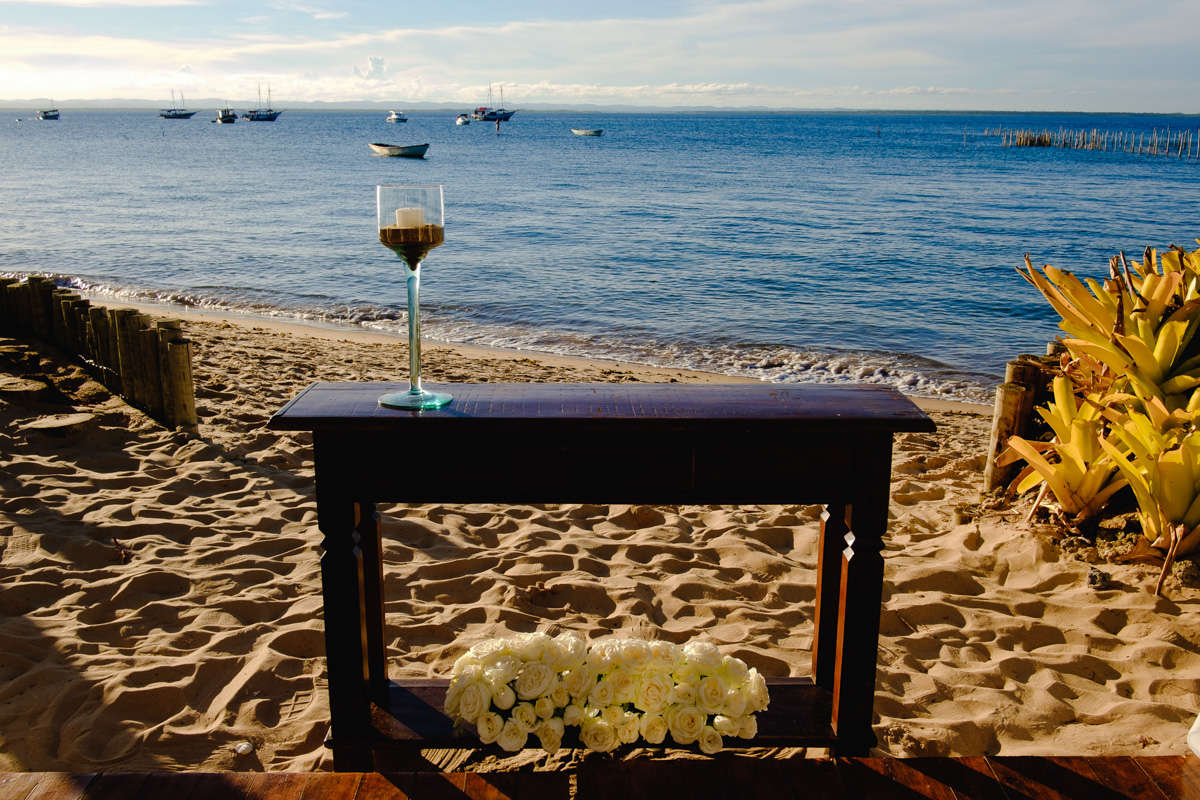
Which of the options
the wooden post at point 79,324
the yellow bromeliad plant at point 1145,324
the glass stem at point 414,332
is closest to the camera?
the glass stem at point 414,332

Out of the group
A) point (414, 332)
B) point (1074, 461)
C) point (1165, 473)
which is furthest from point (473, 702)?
point (1074, 461)

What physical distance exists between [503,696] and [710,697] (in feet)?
1.67

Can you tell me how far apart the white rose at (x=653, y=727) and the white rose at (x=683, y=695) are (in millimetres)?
57

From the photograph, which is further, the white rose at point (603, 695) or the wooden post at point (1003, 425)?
the wooden post at point (1003, 425)

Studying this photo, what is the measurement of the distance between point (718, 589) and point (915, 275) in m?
14.0

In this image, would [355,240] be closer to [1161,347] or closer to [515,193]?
[515,193]

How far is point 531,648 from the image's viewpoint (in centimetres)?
212

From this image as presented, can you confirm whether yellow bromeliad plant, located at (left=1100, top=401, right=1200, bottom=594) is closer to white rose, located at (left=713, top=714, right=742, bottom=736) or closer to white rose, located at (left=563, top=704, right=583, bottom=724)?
white rose, located at (left=713, top=714, right=742, bottom=736)

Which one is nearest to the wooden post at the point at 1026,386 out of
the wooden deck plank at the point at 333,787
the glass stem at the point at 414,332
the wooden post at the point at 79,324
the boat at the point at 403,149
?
the glass stem at the point at 414,332

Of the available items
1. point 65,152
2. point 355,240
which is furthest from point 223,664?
point 65,152

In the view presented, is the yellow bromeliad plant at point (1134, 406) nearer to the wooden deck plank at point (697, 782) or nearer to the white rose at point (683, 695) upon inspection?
the wooden deck plank at point (697, 782)

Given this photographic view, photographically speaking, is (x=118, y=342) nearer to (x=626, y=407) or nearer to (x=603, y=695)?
(x=626, y=407)

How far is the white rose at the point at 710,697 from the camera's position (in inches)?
82.5

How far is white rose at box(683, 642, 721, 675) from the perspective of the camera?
2.12 meters
